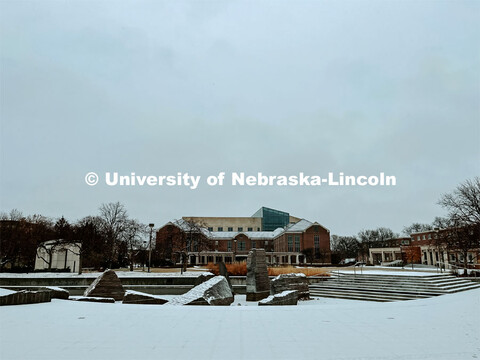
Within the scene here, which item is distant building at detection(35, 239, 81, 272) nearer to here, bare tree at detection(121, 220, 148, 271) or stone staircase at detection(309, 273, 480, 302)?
bare tree at detection(121, 220, 148, 271)

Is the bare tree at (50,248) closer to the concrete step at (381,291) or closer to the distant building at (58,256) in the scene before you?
the distant building at (58,256)

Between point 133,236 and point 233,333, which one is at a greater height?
point 133,236

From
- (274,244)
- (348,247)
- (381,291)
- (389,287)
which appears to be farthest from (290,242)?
(381,291)

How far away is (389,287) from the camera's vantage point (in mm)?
18969

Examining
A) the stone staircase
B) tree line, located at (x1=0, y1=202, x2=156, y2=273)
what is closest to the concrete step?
the stone staircase

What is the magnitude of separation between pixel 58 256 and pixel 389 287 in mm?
35500

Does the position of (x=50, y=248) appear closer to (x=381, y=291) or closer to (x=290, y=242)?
(x=381, y=291)

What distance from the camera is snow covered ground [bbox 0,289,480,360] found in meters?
5.75

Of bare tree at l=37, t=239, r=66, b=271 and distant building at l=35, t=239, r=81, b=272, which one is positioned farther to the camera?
distant building at l=35, t=239, r=81, b=272

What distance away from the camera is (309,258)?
225 ft

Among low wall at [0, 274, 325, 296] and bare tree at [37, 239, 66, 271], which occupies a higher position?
bare tree at [37, 239, 66, 271]

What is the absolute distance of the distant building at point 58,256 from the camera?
114 ft

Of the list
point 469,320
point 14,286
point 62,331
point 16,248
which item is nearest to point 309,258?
point 16,248

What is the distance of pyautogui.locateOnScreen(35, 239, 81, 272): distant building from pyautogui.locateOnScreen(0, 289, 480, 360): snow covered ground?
88.5 feet
